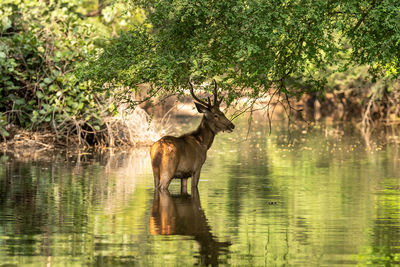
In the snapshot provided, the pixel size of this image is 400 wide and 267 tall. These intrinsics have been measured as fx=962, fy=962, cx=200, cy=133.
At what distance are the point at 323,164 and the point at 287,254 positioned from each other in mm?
14163

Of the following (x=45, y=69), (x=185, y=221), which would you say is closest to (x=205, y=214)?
(x=185, y=221)

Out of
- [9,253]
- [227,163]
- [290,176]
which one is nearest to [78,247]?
[9,253]

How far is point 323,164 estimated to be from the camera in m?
25.1

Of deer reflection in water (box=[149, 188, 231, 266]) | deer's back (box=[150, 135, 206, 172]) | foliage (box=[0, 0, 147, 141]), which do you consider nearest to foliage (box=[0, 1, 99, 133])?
foliage (box=[0, 0, 147, 141])

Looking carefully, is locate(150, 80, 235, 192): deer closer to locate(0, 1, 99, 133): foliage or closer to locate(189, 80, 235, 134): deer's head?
locate(189, 80, 235, 134): deer's head

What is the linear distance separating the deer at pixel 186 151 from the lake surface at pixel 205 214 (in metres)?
0.43

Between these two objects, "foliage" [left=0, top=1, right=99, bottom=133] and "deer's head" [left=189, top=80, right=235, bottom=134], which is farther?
"foliage" [left=0, top=1, right=99, bottom=133]

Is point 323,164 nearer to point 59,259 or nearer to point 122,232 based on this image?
point 122,232

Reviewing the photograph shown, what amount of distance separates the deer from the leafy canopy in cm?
69

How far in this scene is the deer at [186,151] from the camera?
17062mm

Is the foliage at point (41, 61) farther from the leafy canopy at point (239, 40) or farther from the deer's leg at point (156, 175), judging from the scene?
the deer's leg at point (156, 175)

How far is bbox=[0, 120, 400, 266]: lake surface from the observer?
11070 mm

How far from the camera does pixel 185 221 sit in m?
13.8

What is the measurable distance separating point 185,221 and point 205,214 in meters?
0.86
